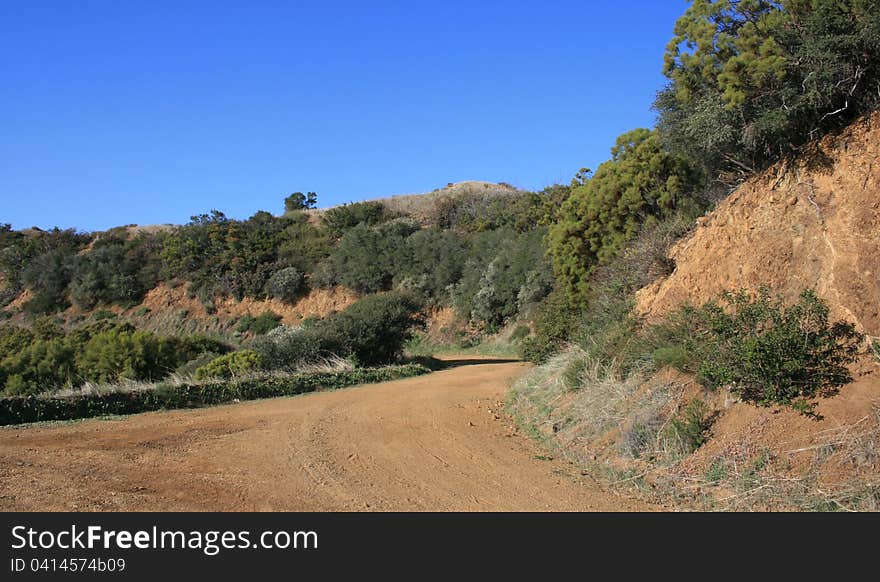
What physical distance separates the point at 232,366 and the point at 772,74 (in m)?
13.2

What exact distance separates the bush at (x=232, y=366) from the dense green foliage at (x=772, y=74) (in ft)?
37.3

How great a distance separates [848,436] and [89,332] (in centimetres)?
2408

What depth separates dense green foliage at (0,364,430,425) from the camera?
12125 millimetres

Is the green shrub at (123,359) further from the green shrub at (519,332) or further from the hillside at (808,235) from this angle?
the green shrub at (519,332)

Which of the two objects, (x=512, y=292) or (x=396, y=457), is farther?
(x=512, y=292)

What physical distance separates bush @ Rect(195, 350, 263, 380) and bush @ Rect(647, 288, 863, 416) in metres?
10.9

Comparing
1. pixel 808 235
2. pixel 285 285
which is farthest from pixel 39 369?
pixel 285 285

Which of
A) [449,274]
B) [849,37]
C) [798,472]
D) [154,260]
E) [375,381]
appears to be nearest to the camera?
[798,472]

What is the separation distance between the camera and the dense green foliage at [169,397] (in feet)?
39.8

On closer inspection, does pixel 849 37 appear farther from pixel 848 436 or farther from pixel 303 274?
pixel 303 274

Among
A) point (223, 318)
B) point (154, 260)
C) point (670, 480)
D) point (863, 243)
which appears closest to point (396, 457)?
point (670, 480)

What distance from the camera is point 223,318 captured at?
1714 inches

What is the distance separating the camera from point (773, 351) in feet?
26.7

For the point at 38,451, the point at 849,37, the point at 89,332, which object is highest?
the point at 849,37
